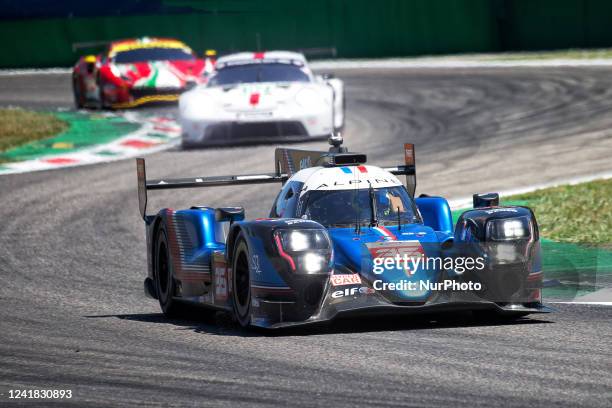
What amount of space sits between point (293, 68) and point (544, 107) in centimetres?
478

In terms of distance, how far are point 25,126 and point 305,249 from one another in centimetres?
1683

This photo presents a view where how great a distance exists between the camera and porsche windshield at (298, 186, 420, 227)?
32.8 ft

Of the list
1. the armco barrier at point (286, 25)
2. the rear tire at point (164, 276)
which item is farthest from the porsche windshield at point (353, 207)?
the armco barrier at point (286, 25)

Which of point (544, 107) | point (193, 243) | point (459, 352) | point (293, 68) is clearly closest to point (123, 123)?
point (293, 68)

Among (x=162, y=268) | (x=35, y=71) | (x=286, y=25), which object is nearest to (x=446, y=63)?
(x=286, y=25)

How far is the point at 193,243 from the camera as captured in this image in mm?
10547

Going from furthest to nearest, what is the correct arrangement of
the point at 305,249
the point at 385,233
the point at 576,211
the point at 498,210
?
the point at 576,211, the point at 385,233, the point at 498,210, the point at 305,249

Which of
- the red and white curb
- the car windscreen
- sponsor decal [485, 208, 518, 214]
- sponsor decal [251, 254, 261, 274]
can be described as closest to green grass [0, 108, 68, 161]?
the red and white curb

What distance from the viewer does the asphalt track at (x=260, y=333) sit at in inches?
283

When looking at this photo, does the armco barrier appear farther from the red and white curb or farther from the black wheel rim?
the black wheel rim

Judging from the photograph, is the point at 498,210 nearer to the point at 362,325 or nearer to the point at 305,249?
the point at 362,325

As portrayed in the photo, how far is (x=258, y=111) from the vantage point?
2125 cm

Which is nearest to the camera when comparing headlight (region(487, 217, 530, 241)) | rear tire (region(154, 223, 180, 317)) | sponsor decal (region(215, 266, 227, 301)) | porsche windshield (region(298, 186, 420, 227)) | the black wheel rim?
headlight (region(487, 217, 530, 241))

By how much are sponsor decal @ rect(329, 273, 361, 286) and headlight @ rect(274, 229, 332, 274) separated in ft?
0.28
